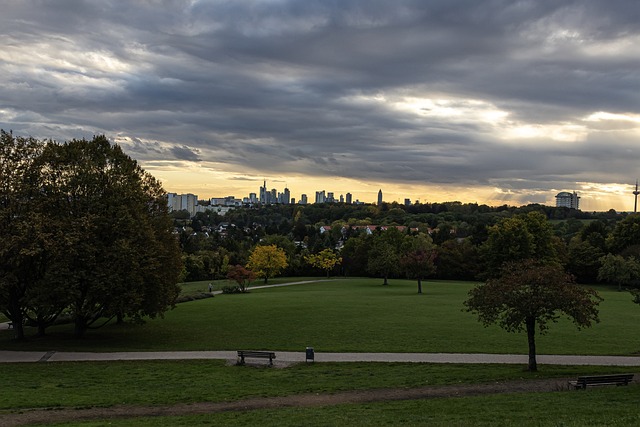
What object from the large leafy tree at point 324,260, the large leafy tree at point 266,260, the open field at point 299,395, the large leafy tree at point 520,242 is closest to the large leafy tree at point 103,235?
the open field at point 299,395

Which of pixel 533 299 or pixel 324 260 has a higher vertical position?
pixel 533 299

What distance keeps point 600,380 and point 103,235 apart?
29.5 metres

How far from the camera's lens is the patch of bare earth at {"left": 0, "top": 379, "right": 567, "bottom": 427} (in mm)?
18094

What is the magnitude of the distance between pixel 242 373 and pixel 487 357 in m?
12.6

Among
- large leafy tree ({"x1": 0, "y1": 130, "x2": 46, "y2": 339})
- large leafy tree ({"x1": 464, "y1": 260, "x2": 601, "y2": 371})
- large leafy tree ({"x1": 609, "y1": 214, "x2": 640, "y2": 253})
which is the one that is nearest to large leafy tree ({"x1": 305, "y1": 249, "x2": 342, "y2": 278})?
large leafy tree ({"x1": 609, "y1": 214, "x2": 640, "y2": 253})

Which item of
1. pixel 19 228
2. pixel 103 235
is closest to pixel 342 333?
pixel 103 235

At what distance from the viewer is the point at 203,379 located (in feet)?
77.6

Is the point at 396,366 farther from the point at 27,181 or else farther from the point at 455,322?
the point at 27,181

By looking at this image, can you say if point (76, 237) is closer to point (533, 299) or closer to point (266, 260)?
point (533, 299)

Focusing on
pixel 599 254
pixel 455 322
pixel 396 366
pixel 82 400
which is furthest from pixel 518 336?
pixel 599 254

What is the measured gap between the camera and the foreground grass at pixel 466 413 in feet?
49.9

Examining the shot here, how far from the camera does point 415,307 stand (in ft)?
167

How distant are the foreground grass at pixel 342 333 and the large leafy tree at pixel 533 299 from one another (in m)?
5.60

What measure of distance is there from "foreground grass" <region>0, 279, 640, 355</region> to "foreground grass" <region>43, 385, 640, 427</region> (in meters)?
11.0
